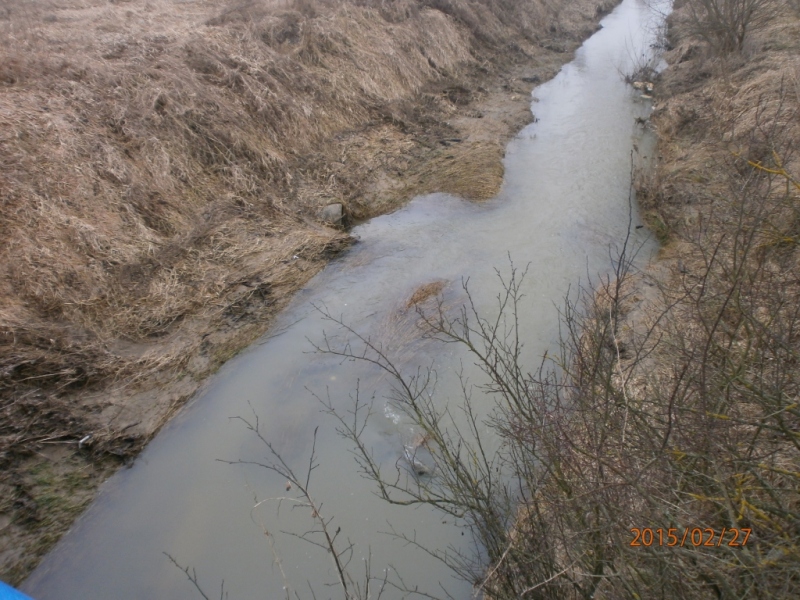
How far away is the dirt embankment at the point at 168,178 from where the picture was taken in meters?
5.82

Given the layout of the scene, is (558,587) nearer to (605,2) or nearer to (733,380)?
(733,380)

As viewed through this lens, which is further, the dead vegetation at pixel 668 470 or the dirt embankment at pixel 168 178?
the dirt embankment at pixel 168 178

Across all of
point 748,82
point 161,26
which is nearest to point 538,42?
point 748,82

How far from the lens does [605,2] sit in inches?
956

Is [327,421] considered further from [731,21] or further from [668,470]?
[731,21]

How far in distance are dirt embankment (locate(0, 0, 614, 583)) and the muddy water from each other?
42cm

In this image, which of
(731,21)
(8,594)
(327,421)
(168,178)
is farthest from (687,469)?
(731,21)

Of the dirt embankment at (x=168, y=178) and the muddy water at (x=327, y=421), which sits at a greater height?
the dirt embankment at (x=168, y=178)
